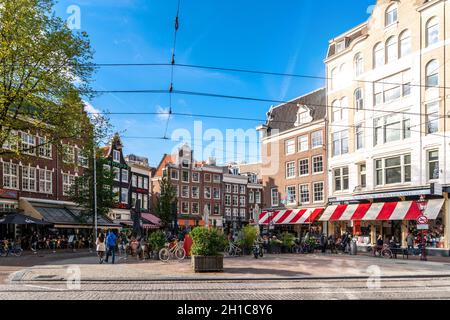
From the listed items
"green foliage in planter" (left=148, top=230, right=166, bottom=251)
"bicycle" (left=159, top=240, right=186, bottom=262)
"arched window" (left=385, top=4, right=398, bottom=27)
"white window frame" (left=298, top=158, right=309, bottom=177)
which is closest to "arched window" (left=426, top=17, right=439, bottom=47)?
"arched window" (left=385, top=4, right=398, bottom=27)

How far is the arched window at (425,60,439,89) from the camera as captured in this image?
32.7 m

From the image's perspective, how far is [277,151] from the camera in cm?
5312

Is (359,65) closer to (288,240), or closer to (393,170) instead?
(393,170)

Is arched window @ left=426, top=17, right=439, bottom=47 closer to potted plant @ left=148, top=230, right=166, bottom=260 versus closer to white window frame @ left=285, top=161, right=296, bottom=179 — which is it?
white window frame @ left=285, top=161, right=296, bottom=179

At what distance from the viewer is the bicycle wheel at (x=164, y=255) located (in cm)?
2348

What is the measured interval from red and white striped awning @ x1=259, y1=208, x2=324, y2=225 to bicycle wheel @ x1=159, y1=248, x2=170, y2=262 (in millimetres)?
24101

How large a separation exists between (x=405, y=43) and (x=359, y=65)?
5.66m

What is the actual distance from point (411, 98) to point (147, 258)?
22683mm

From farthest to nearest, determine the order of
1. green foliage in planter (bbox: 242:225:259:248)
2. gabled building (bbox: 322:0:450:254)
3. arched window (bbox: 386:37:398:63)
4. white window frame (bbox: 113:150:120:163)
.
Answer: white window frame (bbox: 113:150:120:163) < arched window (bbox: 386:37:398:63) < gabled building (bbox: 322:0:450:254) < green foliage in planter (bbox: 242:225:259:248)

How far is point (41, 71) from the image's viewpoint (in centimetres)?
2508

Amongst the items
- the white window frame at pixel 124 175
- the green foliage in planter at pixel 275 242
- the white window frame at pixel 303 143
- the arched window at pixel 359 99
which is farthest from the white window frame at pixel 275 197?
the white window frame at pixel 124 175

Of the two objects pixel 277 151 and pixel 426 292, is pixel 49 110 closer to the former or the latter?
pixel 426 292

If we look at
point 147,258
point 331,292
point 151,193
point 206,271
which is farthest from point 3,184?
point 151,193

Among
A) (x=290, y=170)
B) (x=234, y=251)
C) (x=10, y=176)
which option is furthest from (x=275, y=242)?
(x=10, y=176)
